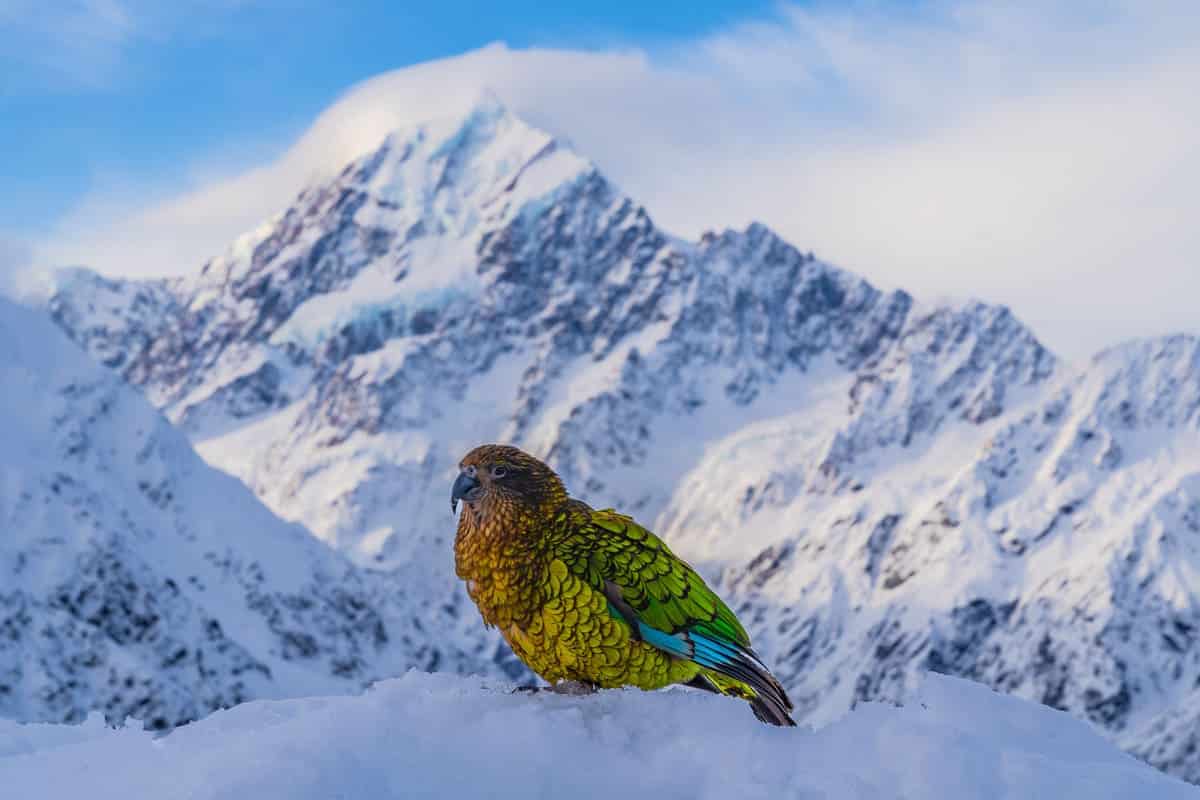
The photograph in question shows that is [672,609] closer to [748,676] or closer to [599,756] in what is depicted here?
[748,676]

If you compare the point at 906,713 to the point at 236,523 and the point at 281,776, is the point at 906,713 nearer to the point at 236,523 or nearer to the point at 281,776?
the point at 281,776

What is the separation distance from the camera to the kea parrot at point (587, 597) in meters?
8.52

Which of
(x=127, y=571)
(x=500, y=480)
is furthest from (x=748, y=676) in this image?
(x=127, y=571)

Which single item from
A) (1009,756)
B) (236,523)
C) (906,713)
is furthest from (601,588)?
(236,523)

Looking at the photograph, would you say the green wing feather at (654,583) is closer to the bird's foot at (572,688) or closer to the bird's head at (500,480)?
the bird's head at (500,480)

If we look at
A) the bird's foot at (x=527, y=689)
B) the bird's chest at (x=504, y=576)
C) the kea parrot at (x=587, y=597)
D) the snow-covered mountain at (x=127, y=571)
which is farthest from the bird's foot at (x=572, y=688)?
the snow-covered mountain at (x=127, y=571)

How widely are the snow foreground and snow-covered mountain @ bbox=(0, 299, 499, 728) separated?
122249 millimetres

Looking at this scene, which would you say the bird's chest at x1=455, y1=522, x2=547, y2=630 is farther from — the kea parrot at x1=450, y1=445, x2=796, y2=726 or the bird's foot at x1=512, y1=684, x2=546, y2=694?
the bird's foot at x1=512, y1=684, x2=546, y2=694

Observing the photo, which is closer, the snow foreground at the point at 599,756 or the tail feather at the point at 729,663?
the snow foreground at the point at 599,756

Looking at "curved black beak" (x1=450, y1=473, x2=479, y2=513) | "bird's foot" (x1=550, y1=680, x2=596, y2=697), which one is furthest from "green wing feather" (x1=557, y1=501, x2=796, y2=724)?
"curved black beak" (x1=450, y1=473, x2=479, y2=513)

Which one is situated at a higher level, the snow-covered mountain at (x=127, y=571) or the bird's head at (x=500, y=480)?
the snow-covered mountain at (x=127, y=571)

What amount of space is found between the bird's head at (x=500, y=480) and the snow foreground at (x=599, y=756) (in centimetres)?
167

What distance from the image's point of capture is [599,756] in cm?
705

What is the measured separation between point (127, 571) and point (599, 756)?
147 meters
